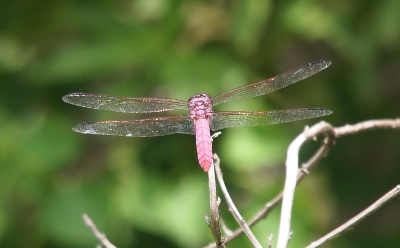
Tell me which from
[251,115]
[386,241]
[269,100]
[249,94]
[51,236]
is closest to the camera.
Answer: [251,115]

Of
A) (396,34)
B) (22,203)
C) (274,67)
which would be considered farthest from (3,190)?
(396,34)

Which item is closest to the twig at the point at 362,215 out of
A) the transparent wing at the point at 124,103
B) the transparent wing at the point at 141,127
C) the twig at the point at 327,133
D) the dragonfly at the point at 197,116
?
the twig at the point at 327,133

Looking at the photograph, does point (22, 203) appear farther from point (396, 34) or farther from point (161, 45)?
point (396, 34)

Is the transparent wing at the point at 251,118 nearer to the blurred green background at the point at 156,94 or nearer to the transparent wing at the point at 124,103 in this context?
the transparent wing at the point at 124,103

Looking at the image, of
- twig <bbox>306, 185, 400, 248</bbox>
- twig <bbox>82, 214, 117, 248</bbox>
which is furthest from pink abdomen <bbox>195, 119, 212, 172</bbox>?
twig <bbox>306, 185, 400, 248</bbox>

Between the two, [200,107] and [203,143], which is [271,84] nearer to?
[200,107]

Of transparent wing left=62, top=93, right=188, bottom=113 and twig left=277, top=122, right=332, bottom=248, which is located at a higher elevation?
transparent wing left=62, top=93, right=188, bottom=113

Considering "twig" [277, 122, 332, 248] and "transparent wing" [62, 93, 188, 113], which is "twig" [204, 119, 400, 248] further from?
"transparent wing" [62, 93, 188, 113]

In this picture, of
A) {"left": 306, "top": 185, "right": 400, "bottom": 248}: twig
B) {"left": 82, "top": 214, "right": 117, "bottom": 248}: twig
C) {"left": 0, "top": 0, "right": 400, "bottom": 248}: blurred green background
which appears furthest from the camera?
{"left": 0, "top": 0, "right": 400, "bottom": 248}: blurred green background
